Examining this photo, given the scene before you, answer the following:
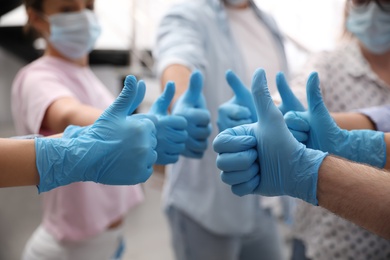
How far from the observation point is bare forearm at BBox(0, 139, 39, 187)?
30.0 inches

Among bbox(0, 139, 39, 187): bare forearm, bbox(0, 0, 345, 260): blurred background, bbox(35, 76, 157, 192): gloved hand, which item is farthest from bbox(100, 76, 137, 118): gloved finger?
bbox(0, 0, 345, 260): blurred background

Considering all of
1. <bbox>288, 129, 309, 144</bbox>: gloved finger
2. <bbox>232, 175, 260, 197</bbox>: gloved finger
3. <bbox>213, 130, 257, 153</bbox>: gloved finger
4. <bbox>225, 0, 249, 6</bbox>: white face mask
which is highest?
<bbox>225, 0, 249, 6</bbox>: white face mask

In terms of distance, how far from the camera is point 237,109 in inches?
40.8

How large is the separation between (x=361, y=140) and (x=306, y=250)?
52 centimetres

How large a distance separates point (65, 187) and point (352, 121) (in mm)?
895

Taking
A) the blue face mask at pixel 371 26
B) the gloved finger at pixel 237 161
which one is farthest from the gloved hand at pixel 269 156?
the blue face mask at pixel 371 26

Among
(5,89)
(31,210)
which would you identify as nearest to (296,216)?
(31,210)

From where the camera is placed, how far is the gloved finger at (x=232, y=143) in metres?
0.78

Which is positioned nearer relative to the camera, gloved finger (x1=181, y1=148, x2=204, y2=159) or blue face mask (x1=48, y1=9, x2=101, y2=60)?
gloved finger (x1=181, y1=148, x2=204, y2=159)

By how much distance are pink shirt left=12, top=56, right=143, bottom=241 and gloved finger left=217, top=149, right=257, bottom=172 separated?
1.88 ft

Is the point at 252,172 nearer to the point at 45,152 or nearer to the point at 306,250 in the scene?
the point at 45,152

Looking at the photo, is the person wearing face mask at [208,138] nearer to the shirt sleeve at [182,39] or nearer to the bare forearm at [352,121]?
the shirt sleeve at [182,39]

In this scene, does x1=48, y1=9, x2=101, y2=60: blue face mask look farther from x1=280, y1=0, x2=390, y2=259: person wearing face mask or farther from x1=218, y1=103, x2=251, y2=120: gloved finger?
x1=280, y1=0, x2=390, y2=259: person wearing face mask

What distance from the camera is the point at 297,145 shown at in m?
0.78
